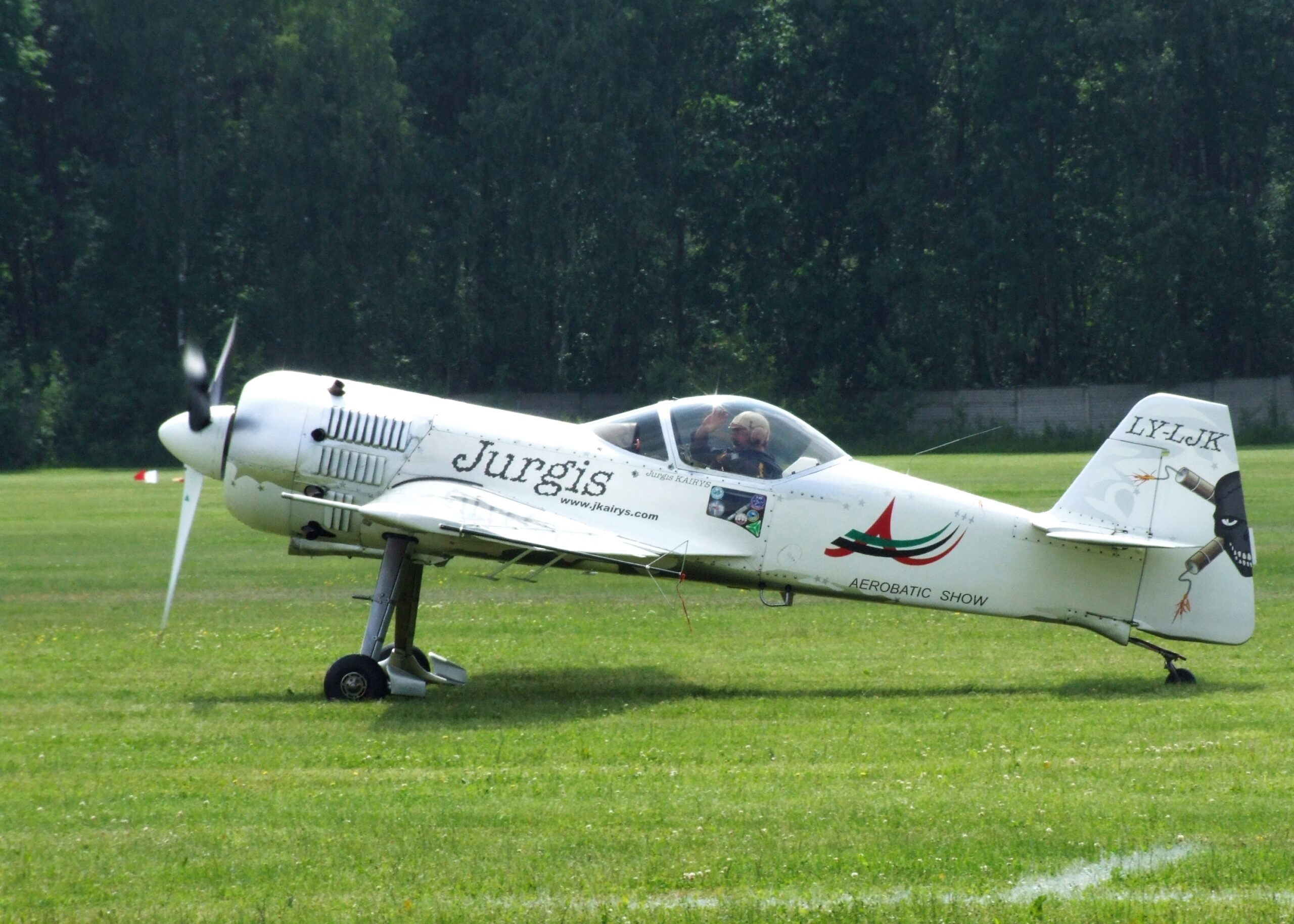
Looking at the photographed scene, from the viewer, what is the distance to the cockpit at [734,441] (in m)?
12.1

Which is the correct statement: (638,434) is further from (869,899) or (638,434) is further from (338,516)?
(869,899)

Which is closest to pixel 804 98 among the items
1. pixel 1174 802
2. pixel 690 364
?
pixel 690 364

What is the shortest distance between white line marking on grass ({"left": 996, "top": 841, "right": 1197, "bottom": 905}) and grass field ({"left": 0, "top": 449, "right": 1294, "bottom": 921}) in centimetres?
2

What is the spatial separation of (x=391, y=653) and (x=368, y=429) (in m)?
1.84

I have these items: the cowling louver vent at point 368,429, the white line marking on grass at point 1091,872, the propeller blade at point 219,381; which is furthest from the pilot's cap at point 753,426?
the white line marking on grass at point 1091,872

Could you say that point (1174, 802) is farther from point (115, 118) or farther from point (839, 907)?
point (115, 118)

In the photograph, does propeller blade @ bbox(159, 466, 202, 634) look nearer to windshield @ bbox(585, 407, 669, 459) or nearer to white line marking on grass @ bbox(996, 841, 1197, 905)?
windshield @ bbox(585, 407, 669, 459)

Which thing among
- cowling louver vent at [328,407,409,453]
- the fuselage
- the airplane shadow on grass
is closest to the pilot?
the fuselage

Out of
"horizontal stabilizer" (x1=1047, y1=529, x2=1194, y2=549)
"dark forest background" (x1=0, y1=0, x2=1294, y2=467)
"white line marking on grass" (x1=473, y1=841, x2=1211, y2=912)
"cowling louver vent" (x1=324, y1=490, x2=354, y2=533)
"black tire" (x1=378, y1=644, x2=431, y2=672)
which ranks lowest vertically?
"black tire" (x1=378, y1=644, x2=431, y2=672)

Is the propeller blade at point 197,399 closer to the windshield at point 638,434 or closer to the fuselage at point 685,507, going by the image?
the fuselage at point 685,507

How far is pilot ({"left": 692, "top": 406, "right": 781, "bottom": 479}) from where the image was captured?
39.6 feet

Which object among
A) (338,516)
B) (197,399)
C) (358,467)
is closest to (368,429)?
(358,467)

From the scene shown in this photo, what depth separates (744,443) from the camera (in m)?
12.1

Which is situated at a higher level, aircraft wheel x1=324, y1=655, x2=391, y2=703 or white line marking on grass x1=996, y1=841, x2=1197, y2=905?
white line marking on grass x1=996, y1=841, x2=1197, y2=905
